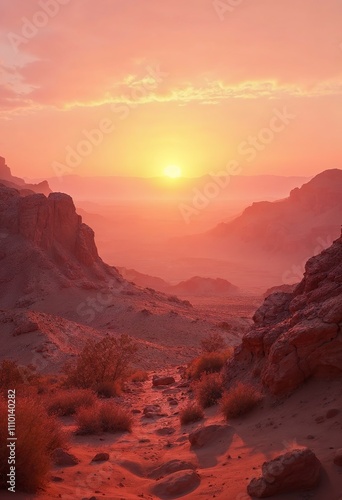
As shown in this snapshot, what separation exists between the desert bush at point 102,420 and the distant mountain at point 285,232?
267 ft

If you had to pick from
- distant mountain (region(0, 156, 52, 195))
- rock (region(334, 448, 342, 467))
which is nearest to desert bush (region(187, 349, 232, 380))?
rock (region(334, 448, 342, 467))

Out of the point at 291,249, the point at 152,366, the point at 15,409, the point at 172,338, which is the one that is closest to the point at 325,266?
the point at 15,409

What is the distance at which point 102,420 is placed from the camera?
11703mm

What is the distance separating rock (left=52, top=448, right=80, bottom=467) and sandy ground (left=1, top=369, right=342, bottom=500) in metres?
0.17

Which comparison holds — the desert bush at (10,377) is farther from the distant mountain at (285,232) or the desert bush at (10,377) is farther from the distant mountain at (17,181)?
the distant mountain at (285,232)

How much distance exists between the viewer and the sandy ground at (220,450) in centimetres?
705

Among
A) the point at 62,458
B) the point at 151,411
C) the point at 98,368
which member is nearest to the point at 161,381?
the point at 98,368

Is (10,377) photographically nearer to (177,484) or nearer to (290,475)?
(177,484)

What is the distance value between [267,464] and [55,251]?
3455 centimetres

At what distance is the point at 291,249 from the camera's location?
10462 cm

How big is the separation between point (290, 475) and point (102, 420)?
6.19 meters

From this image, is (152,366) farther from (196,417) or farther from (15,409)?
(15,409)

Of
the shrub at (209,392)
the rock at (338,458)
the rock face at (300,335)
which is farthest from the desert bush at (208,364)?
the rock at (338,458)

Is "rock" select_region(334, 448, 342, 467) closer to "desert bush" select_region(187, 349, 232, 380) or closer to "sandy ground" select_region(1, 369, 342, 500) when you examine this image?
"sandy ground" select_region(1, 369, 342, 500)
